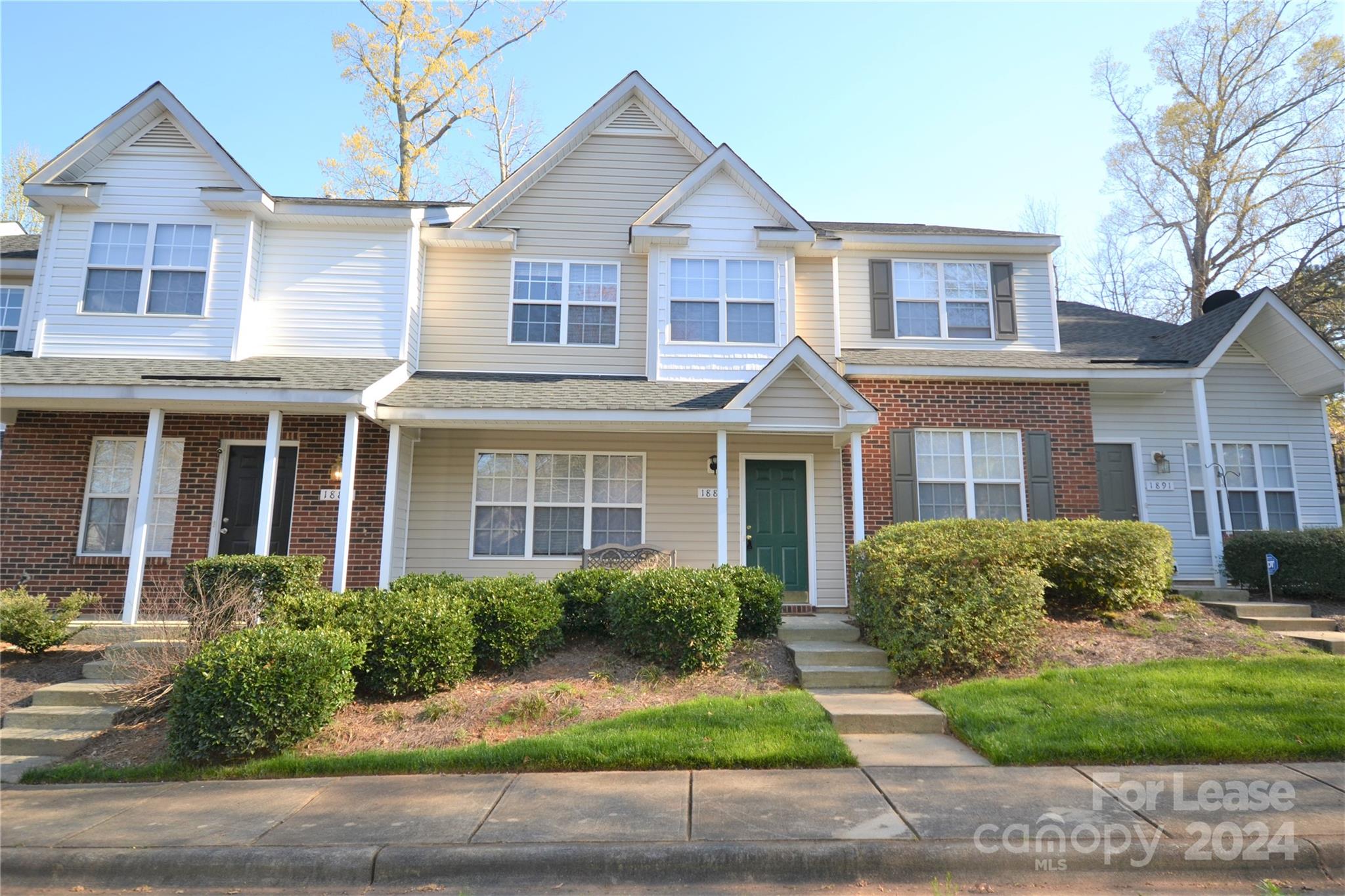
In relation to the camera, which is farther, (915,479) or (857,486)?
(915,479)

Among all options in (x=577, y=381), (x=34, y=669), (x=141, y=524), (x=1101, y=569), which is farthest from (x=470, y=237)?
(x=1101, y=569)

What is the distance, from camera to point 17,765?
640 centimetres

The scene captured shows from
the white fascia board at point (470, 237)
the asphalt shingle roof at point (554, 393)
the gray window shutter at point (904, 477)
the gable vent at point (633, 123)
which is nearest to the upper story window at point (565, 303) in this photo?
the white fascia board at point (470, 237)

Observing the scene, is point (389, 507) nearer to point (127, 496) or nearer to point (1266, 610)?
point (127, 496)

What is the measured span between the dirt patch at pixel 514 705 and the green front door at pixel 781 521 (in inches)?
129

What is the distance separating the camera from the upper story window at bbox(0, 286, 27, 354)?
12141mm

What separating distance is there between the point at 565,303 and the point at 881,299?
5.46 metres

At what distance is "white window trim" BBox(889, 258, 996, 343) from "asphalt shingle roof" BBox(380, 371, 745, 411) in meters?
3.36

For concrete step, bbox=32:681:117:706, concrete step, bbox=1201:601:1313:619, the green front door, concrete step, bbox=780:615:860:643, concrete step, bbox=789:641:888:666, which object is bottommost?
concrete step, bbox=32:681:117:706

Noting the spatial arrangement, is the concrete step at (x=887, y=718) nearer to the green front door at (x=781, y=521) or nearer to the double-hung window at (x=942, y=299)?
the green front door at (x=781, y=521)

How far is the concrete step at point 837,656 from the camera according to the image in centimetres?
810

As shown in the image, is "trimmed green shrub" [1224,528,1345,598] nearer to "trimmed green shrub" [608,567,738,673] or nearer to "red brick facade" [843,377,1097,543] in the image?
"red brick facade" [843,377,1097,543]

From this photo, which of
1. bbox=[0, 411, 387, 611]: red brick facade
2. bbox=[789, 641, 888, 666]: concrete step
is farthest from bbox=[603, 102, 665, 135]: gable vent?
bbox=[789, 641, 888, 666]: concrete step

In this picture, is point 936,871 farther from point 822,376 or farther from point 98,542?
point 98,542
